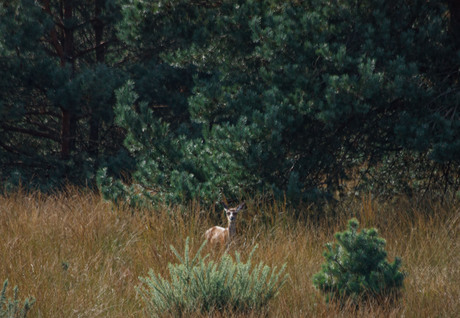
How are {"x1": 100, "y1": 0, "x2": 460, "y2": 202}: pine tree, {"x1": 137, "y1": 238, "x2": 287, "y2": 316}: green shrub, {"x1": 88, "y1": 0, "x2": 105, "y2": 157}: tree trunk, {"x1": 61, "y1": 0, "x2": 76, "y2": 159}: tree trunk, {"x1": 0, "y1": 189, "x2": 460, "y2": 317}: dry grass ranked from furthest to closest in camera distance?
{"x1": 88, "y1": 0, "x2": 105, "y2": 157}: tree trunk < {"x1": 61, "y1": 0, "x2": 76, "y2": 159}: tree trunk < {"x1": 100, "y1": 0, "x2": 460, "y2": 202}: pine tree < {"x1": 0, "y1": 189, "x2": 460, "y2": 317}: dry grass < {"x1": 137, "y1": 238, "x2": 287, "y2": 316}: green shrub

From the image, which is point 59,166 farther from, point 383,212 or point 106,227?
point 383,212

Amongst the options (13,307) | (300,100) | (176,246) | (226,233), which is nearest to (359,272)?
(226,233)

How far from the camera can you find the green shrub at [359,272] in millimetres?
4258

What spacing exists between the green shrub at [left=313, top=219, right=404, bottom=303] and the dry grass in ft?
0.40

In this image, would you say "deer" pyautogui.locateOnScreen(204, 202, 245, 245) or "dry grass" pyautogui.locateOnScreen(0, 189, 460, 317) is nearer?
"dry grass" pyautogui.locateOnScreen(0, 189, 460, 317)

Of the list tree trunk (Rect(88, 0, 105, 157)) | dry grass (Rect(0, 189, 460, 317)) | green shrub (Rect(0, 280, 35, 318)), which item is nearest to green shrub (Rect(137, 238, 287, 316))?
dry grass (Rect(0, 189, 460, 317))

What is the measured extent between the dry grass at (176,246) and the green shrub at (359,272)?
0.40ft

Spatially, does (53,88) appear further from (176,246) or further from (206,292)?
(206,292)

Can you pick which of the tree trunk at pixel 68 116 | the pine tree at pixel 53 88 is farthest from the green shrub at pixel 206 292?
the tree trunk at pixel 68 116

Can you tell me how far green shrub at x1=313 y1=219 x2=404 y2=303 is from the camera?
4258 millimetres

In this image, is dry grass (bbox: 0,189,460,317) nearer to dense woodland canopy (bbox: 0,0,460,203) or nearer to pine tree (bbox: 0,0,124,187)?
dense woodland canopy (bbox: 0,0,460,203)

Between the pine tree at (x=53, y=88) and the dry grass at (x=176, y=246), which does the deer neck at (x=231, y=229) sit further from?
the pine tree at (x=53, y=88)

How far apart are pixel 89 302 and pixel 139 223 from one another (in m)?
2.17

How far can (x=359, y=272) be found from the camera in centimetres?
435
